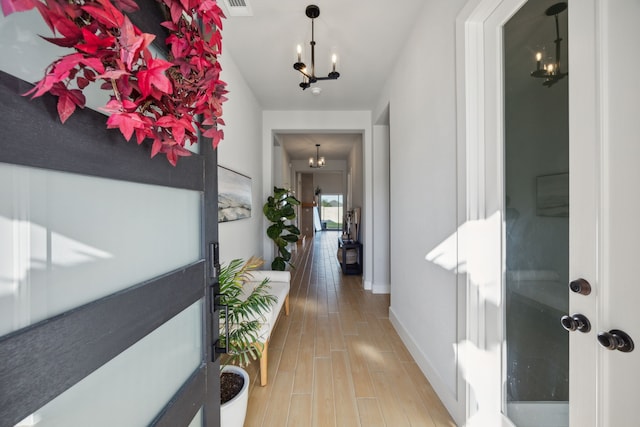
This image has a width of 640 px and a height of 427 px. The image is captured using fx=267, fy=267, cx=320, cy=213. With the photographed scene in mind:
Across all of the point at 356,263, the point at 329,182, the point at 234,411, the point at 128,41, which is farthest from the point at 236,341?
the point at 329,182

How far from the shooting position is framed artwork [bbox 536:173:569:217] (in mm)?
1011

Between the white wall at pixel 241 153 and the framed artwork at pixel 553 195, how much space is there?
2291 mm

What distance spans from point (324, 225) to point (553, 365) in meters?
12.7

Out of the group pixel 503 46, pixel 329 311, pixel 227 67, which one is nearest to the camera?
pixel 503 46

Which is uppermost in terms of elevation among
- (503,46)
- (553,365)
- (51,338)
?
(503,46)

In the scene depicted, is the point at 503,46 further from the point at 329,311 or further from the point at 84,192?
the point at 329,311

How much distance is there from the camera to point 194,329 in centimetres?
99

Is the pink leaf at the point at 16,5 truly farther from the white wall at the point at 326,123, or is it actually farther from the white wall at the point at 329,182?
the white wall at the point at 329,182

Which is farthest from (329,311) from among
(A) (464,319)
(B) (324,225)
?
(B) (324,225)

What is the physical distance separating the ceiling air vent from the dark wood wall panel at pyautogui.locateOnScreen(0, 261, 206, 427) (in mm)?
2120

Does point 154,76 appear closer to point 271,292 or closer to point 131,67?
point 131,67

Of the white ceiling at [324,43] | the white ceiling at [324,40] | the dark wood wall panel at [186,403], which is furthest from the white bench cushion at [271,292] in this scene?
the white ceiling at [324,40]

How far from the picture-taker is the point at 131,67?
1.71 feet

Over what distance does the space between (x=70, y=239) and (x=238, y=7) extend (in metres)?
2.17
